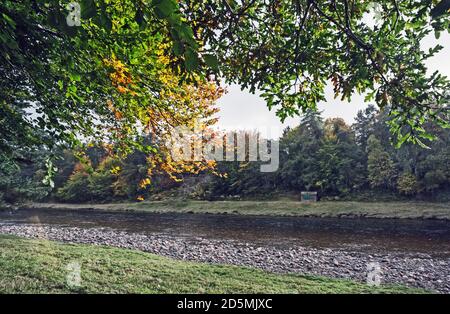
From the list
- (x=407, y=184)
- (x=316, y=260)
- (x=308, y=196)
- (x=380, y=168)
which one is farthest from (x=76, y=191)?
(x=407, y=184)

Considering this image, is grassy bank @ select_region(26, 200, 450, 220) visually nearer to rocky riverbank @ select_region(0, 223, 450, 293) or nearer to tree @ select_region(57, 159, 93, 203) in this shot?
tree @ select_region(57, 159, 93, 203)

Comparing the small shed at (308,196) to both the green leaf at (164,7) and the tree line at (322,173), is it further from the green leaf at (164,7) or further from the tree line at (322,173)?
the green leaf at (164,7)

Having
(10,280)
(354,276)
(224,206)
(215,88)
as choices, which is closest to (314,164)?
(224,206)

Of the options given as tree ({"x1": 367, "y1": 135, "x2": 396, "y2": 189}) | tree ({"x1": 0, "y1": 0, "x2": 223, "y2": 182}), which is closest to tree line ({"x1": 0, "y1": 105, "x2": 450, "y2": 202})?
tree ({"x1": 367, "y1": 135, "x2": 396, "y2": 189})

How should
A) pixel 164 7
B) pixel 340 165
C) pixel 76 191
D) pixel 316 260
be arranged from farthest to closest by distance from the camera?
pixel 76 191 → pixel 340 165 → pixel 316 260 → pixel 164 7

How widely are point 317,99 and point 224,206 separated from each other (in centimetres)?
3957

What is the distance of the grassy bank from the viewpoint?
33156mm

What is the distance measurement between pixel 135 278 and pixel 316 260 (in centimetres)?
898

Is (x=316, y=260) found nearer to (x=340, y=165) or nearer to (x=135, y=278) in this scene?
(x=135, y=278)

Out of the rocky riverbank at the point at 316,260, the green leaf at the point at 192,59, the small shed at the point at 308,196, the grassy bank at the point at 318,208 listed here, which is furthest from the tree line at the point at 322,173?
the green leaf at the point at 192,59

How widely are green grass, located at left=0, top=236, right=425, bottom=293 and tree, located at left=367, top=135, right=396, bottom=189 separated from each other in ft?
134

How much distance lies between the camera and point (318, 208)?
1516 inches

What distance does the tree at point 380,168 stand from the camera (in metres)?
45.5

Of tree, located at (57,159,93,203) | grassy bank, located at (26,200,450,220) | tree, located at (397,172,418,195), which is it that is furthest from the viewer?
tree, located at (57,159,93,203)
